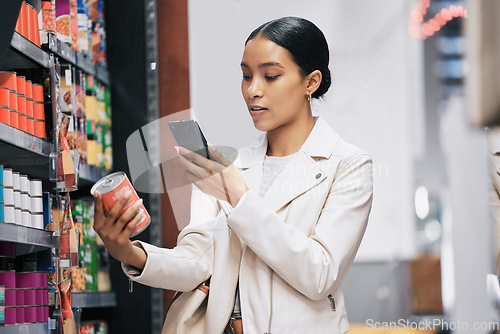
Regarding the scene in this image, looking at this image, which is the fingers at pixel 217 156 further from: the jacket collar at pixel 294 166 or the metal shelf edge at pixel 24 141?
the metal shelf edge at pixel 24 141

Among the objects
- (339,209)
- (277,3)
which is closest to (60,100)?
(277,3)

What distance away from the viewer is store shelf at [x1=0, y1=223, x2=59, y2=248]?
2.03 metres

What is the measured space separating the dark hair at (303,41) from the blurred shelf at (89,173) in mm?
1177

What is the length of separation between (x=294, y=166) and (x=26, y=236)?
929 millimetres

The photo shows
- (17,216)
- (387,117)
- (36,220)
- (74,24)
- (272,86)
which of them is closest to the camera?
(272,86)

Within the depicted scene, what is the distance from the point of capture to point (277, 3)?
6.41 feet

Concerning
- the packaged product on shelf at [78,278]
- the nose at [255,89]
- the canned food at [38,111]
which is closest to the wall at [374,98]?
the nose at [255,89]

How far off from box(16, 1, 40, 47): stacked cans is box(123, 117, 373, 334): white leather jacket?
88cm

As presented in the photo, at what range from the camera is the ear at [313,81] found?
1.82m

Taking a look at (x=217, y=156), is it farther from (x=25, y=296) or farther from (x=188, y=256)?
(x=25, y=296)

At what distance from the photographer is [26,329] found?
2.16 metres

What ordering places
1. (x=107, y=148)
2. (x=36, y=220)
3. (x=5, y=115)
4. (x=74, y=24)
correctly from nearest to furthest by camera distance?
(x=5, y=115) → (x=36, y=220) → (x=74, y=24) → (x=107, y=148)

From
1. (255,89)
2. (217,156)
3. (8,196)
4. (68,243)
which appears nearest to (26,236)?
(8,196)

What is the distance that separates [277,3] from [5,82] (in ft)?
3.00
